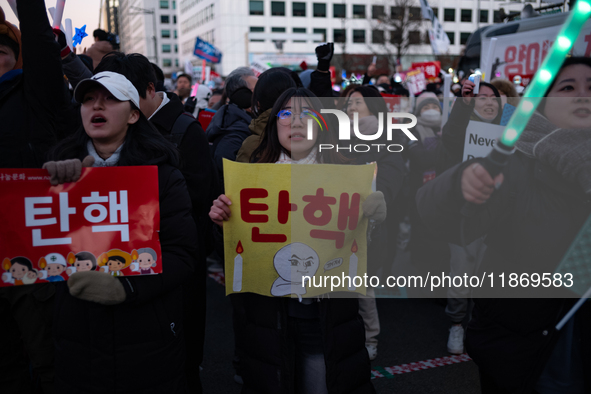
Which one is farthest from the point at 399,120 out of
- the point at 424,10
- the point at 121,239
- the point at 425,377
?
the point at 424,10

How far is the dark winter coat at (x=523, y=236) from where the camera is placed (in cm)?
163

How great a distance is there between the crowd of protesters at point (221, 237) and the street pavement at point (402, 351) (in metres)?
1.17

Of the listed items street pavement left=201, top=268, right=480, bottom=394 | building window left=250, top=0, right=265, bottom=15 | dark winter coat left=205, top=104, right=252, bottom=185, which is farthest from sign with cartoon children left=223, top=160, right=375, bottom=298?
building window left=250, top=0, right=265, bottom=15

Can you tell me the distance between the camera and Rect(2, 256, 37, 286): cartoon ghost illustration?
5.53ft

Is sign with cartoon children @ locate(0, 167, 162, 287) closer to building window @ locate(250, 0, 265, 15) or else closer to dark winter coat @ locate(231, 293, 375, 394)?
dark winter coat @ locate(231, 293, 375, 394)

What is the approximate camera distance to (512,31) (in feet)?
31.1

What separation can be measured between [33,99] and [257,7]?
175ft

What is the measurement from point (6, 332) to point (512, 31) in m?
10.0

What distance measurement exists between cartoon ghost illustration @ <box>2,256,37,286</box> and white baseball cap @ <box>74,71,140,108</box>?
2.07 feet

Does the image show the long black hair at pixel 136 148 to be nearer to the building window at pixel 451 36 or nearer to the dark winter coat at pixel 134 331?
the dark winter coat at pixel 134 331

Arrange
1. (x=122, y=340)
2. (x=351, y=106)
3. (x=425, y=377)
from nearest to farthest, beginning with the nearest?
(x=122, y=340) < (x=425, y=377) < (x=351, y=106)

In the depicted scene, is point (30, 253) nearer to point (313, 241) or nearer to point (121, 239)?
point (121, 239)

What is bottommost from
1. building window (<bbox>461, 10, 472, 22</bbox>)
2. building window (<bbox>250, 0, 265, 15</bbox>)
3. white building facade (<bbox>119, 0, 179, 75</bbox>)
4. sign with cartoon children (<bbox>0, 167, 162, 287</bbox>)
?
sign with cartoon children (<bbox>0, 167, 162, 287</bbox>)

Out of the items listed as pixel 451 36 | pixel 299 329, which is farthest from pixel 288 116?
pixel 451 36
